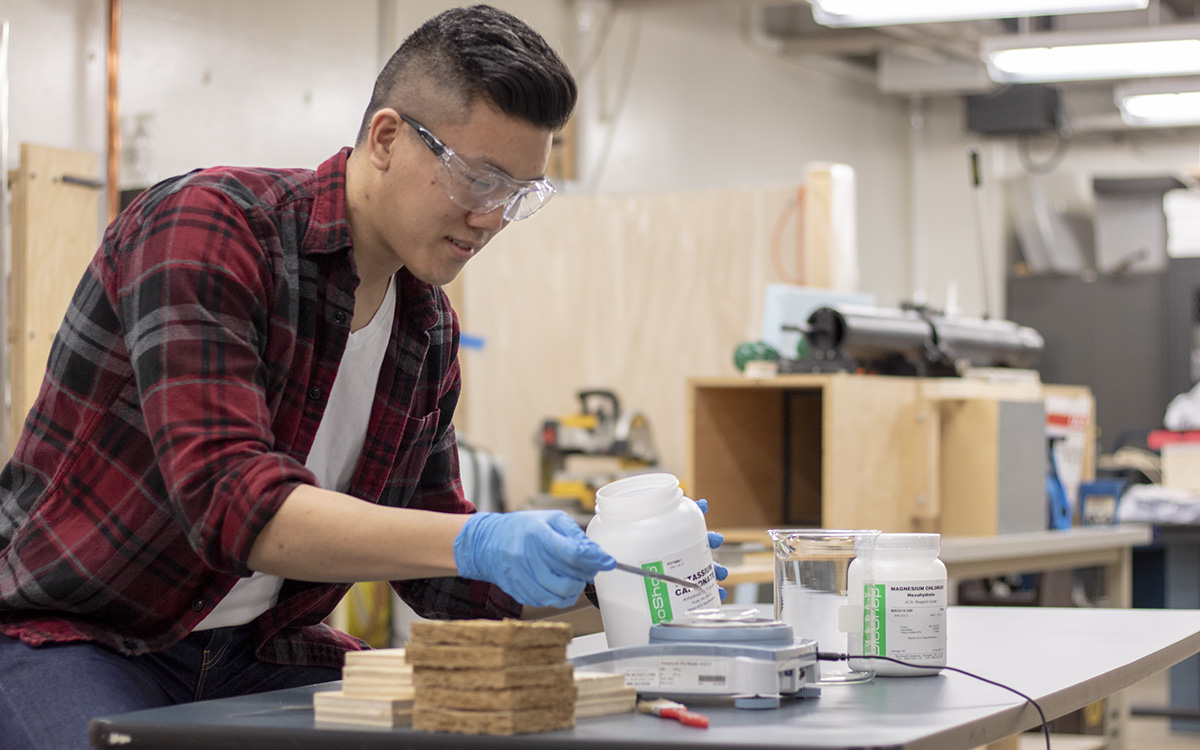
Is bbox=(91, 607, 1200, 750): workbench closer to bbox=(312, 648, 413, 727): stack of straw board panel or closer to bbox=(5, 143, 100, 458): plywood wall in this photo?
bbox=(312, 648, 413, 727): stack of straw board panel

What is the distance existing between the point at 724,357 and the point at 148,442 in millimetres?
3955

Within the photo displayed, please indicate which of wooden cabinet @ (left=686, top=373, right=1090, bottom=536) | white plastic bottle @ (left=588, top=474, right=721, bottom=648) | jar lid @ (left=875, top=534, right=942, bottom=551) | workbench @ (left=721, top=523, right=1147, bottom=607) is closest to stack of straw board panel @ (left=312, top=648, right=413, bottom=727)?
white plastic bottle @ (left=588, top=474, right=721, bottom=648)

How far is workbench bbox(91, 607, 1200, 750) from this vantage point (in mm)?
979

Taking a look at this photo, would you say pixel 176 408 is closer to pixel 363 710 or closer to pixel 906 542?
pixel 363 710

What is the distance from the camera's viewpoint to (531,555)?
1.11m

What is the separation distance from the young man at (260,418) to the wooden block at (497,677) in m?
0.11

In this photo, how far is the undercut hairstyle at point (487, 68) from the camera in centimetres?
136

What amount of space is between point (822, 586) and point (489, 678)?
0.52 meters

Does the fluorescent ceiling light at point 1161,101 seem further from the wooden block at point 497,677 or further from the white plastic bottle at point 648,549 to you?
the wooden block at point 497,677

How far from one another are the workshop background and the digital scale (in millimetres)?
3244

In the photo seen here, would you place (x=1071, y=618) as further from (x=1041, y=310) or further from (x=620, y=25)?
(x=1041, y=310)

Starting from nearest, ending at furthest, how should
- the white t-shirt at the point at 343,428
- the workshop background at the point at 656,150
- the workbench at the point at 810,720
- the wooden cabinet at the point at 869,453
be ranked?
the workbench at the point at 810,720
the white t-shirt at the point at 343,428
the wooden cabinet at the point at 869,453
the workshop background at the point at 656,150

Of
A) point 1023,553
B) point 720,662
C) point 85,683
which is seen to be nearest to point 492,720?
point 720,662

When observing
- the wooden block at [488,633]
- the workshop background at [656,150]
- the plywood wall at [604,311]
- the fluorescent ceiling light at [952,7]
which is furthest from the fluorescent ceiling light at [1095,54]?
the wooden block at [488,633]
